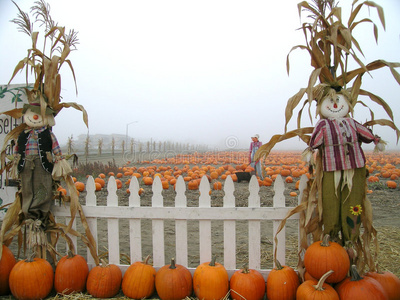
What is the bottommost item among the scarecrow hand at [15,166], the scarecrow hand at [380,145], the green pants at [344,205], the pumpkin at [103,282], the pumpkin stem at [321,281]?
the pumpkin at [103,282]

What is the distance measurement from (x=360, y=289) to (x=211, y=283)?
1.29 metres

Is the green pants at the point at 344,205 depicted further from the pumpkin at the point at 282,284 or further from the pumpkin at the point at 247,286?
the pumpkin at the point at 247,286

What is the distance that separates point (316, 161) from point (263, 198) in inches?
207

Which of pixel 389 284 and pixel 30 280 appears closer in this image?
pixel 389 284

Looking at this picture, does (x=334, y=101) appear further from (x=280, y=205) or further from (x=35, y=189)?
(x=35, y=189)

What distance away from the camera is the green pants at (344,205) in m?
2.72

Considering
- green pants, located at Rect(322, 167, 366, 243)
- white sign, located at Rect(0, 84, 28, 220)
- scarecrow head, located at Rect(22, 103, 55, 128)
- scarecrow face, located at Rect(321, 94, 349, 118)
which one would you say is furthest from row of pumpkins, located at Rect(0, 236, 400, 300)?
scarecrow head, located at Rect(22, 103, 55, 128)

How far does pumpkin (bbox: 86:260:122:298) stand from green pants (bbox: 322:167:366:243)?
2.19 metres

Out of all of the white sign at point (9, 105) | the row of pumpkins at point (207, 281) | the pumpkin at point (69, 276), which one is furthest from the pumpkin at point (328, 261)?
the white sign at point (9, 105)

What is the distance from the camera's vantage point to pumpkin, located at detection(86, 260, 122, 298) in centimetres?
302

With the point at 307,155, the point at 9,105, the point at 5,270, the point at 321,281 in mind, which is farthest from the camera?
the point at 9,105

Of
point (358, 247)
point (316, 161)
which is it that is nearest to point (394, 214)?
point (358, 247)

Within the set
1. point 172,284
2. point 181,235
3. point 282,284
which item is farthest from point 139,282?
Answer: point 282,284

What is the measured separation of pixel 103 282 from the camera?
119 inches
